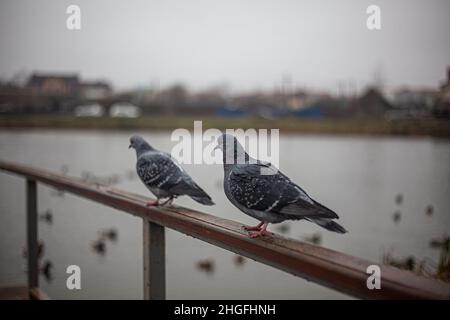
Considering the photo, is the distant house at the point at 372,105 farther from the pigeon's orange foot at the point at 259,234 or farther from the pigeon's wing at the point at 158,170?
the pigeon's orange foot at the point at 259,234

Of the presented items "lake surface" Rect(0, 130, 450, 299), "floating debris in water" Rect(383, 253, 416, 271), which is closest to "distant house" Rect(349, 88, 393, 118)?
"lake surface" Rect(0, 130, 450, 299)

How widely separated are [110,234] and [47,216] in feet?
3.88

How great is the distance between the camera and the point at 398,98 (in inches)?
131

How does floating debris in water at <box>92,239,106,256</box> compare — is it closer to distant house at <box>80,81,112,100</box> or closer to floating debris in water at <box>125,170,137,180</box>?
distant house at <box>80,81,112,100</box>

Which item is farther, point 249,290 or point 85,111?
point 249,290

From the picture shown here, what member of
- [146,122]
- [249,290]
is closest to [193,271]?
[249,290]

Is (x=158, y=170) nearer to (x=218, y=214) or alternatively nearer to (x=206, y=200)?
(x=206, y=200)

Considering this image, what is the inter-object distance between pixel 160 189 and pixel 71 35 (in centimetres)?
173

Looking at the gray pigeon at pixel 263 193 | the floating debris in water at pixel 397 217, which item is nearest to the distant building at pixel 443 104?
the gray pigeon at pixel 263 193

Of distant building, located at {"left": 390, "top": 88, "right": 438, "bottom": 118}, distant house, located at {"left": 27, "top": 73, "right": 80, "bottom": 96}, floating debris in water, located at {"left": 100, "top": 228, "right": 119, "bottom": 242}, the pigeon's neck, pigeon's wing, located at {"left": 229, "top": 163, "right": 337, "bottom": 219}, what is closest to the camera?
pigeon's wing, located at {"left": 229, "top": 163, "right": 337, "bottom": 219}

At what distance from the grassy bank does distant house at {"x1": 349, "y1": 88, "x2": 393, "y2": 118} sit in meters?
0.12

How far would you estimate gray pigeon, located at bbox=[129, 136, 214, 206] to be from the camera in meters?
1.99

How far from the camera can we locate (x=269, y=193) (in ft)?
5.26
